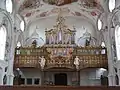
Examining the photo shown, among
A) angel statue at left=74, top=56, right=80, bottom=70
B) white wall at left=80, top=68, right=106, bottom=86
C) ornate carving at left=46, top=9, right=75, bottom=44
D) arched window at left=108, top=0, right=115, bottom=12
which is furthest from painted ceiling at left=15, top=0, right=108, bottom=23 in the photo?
white wall at left=80, top=68, right=106, bottom=86

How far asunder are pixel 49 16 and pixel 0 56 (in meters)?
10.8

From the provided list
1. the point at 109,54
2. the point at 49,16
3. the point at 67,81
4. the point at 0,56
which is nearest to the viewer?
the point at 0,56

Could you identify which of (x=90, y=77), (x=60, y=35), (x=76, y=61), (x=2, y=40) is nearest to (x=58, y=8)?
(x=60, y=35)

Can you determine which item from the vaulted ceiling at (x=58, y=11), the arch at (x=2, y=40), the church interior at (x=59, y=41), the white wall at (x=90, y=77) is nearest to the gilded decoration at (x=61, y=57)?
the church interior at (x=59, y=41)

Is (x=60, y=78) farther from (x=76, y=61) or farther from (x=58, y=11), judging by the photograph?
(x=58, y=11)

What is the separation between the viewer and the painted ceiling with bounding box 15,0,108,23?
21844 mm

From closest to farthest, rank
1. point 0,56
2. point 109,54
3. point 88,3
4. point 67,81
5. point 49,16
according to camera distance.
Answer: point 0,56 → point 109,54 → point 88,3 → point 67,81 → point 49,16

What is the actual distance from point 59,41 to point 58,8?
391 cm

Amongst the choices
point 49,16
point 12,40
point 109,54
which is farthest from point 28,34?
point 109,54

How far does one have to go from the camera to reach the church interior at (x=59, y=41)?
1867 centimetres

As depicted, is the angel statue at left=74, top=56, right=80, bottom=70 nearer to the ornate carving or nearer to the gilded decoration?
the gilded decoration

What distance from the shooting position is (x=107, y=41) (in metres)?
20.1

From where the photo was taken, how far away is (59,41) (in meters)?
24.0

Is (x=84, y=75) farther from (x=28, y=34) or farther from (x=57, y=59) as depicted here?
(x=28, y=34)
